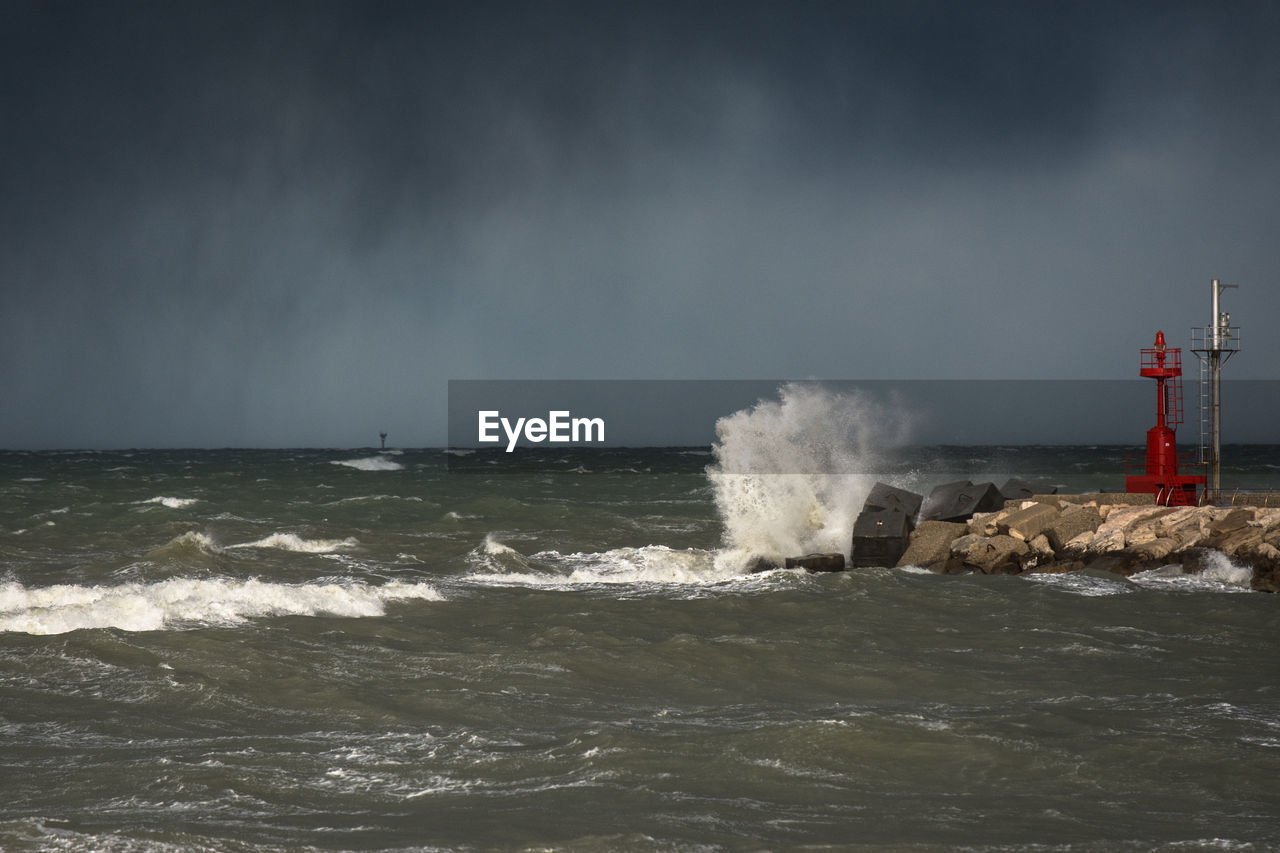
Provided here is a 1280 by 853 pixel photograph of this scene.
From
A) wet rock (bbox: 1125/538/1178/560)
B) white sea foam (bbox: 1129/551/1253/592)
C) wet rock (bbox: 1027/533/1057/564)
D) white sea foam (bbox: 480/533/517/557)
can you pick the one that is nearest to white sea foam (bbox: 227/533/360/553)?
white sea foam (bbox: 480/533/517/557)

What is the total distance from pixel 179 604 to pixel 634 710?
5.74 m

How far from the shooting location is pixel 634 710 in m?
7.46

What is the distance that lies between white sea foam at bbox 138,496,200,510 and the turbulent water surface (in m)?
12.4

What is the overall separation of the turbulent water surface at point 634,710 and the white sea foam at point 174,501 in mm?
12441

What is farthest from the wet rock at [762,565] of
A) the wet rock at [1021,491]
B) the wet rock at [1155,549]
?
the wet rock at [1021,491]

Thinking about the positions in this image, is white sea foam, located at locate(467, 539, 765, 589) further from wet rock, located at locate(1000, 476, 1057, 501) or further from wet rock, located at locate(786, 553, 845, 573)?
wet rock, located at locate(1000, 476, 1057, 501)

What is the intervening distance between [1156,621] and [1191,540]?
15.0 ft

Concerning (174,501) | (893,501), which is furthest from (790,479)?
(174,501)

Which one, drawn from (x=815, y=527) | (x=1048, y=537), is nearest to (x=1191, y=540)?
(x=1048, y=537)

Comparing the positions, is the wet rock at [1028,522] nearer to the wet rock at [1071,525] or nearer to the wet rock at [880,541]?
the wet rock at [1071,525]

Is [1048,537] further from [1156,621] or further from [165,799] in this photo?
[165,799]

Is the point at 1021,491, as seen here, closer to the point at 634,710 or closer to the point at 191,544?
the point at 634,710

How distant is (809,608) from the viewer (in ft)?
38.1

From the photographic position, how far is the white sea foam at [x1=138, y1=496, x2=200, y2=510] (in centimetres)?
2783
